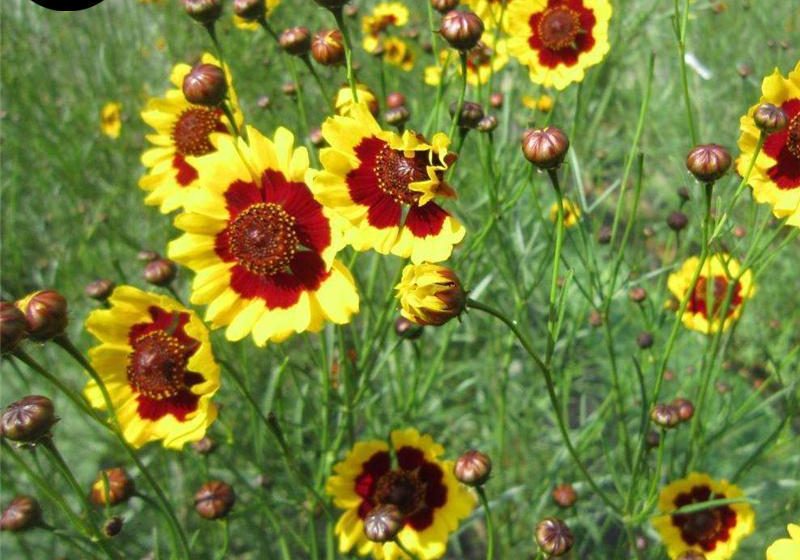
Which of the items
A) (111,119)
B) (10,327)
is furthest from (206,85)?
(111,119)

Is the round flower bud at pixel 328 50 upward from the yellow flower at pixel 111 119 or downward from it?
upward

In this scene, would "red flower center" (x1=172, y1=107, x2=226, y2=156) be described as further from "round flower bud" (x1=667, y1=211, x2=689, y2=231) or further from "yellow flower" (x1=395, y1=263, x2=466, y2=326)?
"round flower bud" (x1=667, y1=211, x2=689, y2=231)

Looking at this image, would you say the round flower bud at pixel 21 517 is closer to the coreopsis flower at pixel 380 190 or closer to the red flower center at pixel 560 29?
the coreopsis flower at pixel 380 190

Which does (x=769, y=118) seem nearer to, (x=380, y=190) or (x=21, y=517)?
(x=380, y=190)

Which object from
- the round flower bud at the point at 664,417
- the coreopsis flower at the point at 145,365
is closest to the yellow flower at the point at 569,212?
the round flower bud at the point at 664,417

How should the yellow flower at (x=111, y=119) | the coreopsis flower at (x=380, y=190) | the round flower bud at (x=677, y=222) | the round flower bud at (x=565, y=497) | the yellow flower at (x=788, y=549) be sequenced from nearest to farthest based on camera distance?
the yellow flower at (x=788, y=549)
the coreopsis flower at (x=380, y=190)
the round flower bud at (x=565, y=497)
the round flower bud at (x=677, y=222)
the yellow flower at (x=111, y=119)

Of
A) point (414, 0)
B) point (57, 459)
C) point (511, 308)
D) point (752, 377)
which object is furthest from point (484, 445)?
point (414, 0)

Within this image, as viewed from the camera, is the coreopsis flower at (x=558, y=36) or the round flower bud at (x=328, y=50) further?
the coreopsis flower at (x=558, y=36)
